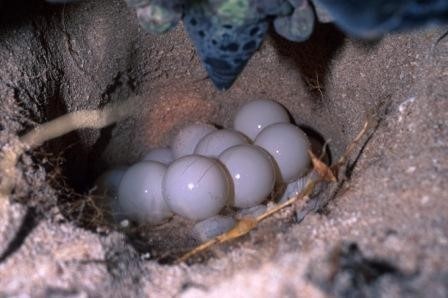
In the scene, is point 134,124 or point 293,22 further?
point 134,124

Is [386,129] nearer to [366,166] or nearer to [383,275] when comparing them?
[366,166]

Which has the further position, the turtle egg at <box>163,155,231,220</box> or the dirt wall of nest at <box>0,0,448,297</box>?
the turtle egg at <box>163,155,231,220</box>

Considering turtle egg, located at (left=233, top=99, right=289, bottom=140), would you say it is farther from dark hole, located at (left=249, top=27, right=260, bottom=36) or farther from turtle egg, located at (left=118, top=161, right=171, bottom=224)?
dark hole, located at (left=249, top=27, right=260, bottom=36)

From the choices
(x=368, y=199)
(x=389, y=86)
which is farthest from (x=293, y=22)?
(x=389, y=86)

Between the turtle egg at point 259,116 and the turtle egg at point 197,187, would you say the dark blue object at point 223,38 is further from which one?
the turtle egg at point 259,116

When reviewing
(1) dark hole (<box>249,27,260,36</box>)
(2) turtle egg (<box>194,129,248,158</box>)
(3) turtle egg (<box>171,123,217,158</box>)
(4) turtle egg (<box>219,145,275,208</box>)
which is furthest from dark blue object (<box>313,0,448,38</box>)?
(3) turtle egg (<box>171,123,217,158</box>)
